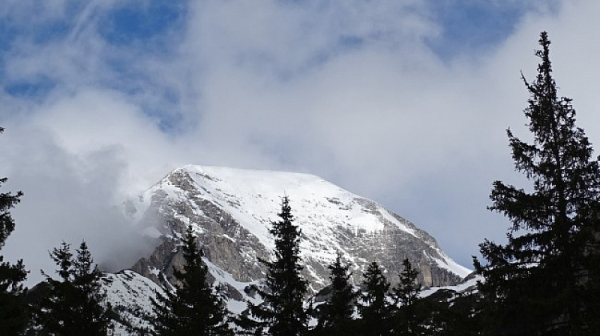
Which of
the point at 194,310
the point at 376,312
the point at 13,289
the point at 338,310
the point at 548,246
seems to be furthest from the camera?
the point at 376,312

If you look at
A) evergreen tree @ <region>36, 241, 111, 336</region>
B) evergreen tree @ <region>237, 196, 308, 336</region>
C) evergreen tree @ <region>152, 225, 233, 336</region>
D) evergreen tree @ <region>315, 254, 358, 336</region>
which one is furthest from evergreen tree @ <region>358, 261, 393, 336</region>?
evergreen tree @ <region>36, 241, 111, 336</region>

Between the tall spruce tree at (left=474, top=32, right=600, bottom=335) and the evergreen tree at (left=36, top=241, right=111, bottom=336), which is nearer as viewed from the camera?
the tall spruce tree at (left=474, top=32, right=600, bottom=335)

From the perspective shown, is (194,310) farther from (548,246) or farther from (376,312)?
(548,246)

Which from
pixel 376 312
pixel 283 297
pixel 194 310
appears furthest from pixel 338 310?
pixel 194 310

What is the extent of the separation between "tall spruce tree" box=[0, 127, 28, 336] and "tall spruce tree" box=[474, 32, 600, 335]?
14186mm

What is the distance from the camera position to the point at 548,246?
1948 centimetres

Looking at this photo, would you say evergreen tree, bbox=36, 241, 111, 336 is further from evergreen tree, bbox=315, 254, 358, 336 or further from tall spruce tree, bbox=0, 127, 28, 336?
evergreen tree, bbox=315, 254, 358, 336

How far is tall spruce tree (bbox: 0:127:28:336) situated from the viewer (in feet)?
71.1

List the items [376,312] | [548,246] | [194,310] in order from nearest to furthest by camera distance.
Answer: [548,246] → [194,310] → [376,312]

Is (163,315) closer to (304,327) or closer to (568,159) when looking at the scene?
(304,327)

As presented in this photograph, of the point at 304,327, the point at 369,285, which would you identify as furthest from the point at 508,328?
the point at 369,285

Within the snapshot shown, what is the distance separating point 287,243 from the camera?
32.3 metres

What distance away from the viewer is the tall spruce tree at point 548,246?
60.7ft

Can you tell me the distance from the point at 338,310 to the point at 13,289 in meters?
14.9
